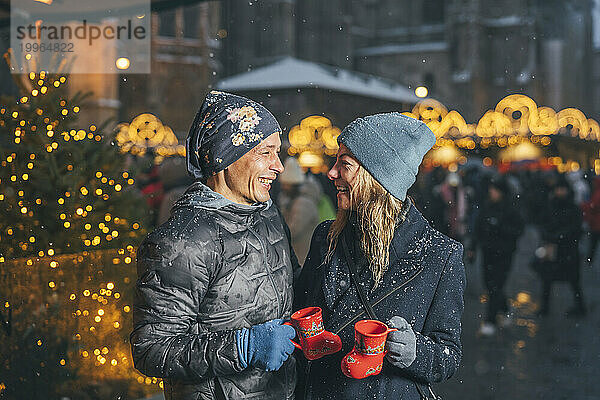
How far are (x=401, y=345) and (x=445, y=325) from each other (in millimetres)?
232

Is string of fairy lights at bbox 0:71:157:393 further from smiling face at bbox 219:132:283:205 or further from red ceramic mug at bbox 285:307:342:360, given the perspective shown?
red ceramic mug at bbox 285:307:342:360

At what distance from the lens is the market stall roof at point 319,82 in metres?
4.76

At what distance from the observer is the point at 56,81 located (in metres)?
3.98

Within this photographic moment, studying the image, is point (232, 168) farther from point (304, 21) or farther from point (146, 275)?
point (304, 21)

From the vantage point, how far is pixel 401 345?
1807 millimetres

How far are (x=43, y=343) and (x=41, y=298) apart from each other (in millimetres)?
258

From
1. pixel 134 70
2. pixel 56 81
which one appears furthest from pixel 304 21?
pixel 56 81

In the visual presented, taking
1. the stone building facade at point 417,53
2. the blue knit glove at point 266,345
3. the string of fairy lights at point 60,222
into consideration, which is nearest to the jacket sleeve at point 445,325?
the blue knit glove at point 266,345

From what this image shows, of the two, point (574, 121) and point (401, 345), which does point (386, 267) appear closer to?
point (401, 345)

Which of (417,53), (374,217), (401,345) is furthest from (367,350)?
(417,53)

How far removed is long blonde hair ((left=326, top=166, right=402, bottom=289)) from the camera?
203 cm

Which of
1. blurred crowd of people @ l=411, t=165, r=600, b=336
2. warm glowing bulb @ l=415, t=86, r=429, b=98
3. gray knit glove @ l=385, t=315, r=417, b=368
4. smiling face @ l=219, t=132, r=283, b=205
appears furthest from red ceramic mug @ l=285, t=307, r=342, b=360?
warm glowing bulb @ l=415, t=86, r=429, b=98

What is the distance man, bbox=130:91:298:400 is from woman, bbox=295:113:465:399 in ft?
0.54

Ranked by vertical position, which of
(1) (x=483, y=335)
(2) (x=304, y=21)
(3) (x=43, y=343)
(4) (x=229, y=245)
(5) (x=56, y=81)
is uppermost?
(2) (x=304, y=21)
